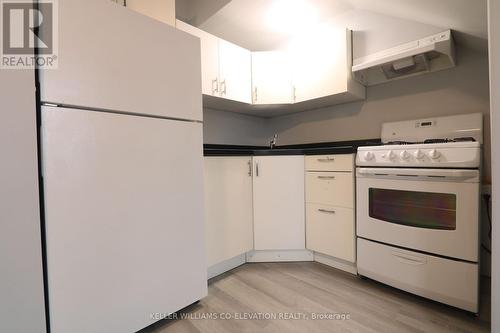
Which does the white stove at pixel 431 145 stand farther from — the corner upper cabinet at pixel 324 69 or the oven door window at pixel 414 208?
the corner upper cabinet at pixel 324 69

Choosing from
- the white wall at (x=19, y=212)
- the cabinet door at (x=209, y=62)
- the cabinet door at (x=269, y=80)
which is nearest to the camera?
the white wall at (x=19, y=212)

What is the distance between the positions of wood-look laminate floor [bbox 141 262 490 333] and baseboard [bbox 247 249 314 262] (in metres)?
0.23

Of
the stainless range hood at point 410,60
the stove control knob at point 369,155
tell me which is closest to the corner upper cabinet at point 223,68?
the stainless range hood at point 410,60

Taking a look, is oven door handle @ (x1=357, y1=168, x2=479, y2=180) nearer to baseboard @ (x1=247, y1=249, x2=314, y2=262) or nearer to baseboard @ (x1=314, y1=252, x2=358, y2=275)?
baseboard @ (x1=314, y1=252, x2=358, y2=275)

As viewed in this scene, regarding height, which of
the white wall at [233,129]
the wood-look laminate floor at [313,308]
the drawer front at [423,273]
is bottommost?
the wood-look laminate floor at [313,308]

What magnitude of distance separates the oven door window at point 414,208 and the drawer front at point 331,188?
0.16 m

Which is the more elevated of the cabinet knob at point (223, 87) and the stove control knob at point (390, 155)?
the cabinet knob at point (223, 87)

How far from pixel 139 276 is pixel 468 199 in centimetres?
170

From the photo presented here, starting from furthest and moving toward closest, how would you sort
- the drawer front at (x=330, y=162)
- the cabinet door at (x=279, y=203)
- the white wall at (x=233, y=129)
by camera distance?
the white wall at (x=233, y=129) → the cabinet door at (x=279, y=203) → the drawer front at (x=330, y=162)

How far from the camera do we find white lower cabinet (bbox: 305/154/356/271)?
1734 millimetres

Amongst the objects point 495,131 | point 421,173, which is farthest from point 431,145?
point 495,131

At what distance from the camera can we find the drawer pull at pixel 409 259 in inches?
54.1

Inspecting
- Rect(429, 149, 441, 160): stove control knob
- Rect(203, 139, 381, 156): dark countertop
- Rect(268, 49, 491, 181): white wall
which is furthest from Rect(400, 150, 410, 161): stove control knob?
Rect(268, 49, 491, 181): white wall

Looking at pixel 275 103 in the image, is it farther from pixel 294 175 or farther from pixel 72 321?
pixel 72 321
